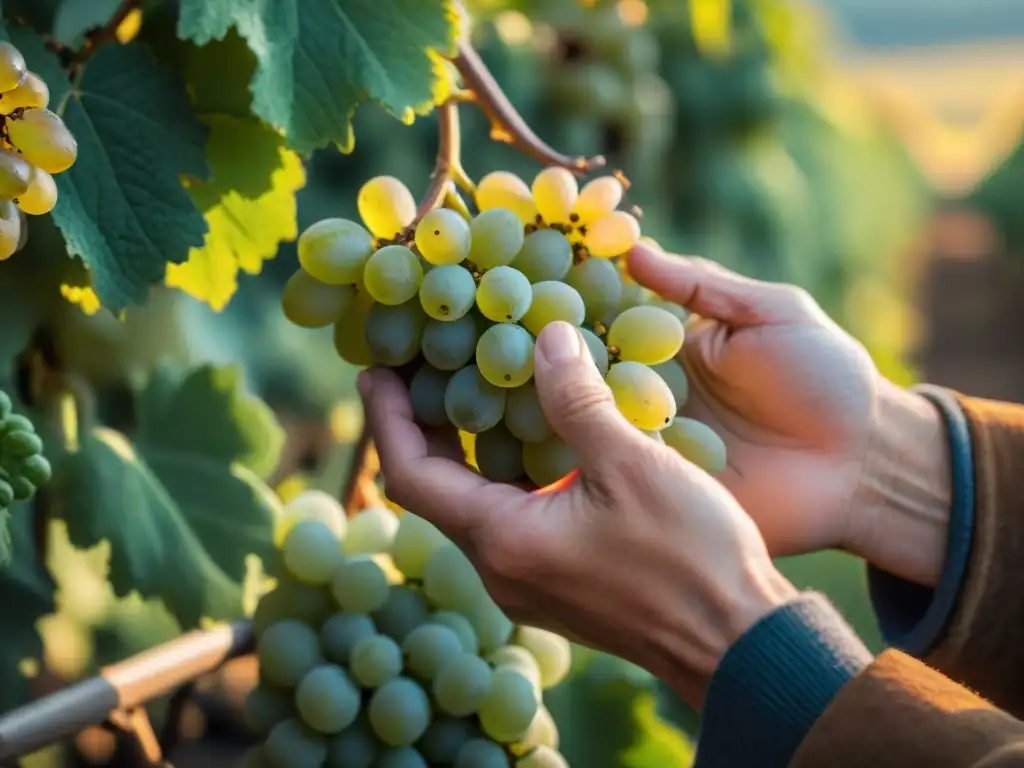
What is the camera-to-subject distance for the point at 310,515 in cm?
82

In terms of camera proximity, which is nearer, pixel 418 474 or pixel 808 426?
pixel 418 474

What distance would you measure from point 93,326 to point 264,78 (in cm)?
41

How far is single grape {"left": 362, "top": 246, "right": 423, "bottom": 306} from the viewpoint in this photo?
23.9 inches

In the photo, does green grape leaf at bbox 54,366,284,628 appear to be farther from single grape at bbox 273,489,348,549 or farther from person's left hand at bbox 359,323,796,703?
person's left hand at bbox 359,323,796,703

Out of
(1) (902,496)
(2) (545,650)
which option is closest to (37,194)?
(2) (545,650)

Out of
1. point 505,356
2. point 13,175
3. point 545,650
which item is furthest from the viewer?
point 545,650

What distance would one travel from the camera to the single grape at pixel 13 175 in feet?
1.58

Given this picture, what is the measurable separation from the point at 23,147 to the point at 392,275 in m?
0.19

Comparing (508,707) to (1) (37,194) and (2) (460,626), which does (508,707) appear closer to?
(2) (460,626)

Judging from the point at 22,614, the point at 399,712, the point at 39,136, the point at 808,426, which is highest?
the point at 39,136

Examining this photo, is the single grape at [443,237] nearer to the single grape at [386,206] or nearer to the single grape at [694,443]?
the single grape at [386,206]

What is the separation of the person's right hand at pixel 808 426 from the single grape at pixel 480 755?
0.86 feet

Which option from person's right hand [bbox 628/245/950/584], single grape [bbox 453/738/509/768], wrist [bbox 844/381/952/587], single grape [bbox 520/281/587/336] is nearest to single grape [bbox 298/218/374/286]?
single grape [bbox 520/281/587/336]

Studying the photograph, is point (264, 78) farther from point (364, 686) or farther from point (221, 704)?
point (221, 704)
